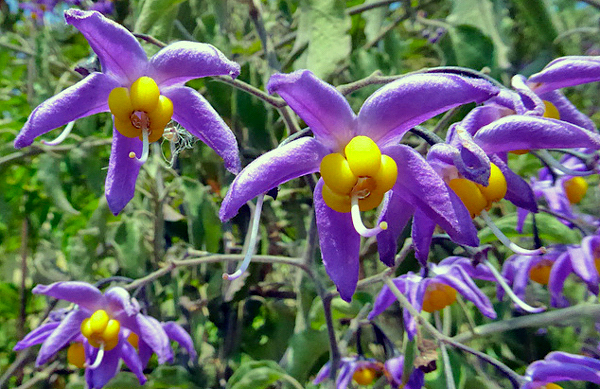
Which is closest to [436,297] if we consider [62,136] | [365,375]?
[365,375]

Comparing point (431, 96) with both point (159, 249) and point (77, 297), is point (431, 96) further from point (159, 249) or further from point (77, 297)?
point (159, 249)

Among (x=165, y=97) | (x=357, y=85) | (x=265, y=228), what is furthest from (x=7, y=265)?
(x=357, y=85)

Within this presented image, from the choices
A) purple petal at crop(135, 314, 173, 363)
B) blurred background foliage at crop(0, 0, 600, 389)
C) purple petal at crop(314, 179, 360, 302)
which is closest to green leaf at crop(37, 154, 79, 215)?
blurred background foliage at crop(0, 0, 600, 389)

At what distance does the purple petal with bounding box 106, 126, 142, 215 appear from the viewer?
2.74 ft

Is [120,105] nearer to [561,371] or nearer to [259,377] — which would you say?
[259,377]

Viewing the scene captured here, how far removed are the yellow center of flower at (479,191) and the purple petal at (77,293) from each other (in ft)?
3.01

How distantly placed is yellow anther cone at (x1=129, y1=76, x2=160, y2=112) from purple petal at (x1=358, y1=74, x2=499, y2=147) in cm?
32

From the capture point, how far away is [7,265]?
2604 mm

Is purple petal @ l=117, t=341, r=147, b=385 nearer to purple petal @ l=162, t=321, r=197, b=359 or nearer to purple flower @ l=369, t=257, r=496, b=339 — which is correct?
purple petal @ l=162, t=321, r=197, b=359

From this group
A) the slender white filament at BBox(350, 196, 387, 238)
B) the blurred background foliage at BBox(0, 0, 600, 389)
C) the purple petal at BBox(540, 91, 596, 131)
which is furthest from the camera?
the blurred background foliage at BBox(0, 0, 600, 389)

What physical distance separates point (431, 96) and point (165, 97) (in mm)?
408

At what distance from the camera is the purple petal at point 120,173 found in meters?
0.84

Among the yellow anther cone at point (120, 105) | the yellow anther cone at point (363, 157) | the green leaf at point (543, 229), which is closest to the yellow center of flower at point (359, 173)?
the yellow anther cone at point (363, 157)

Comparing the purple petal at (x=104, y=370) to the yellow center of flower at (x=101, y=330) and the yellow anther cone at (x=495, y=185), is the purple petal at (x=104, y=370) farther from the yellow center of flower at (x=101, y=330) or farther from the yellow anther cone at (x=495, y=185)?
the yellow anther cone at (x=495, y=185)
